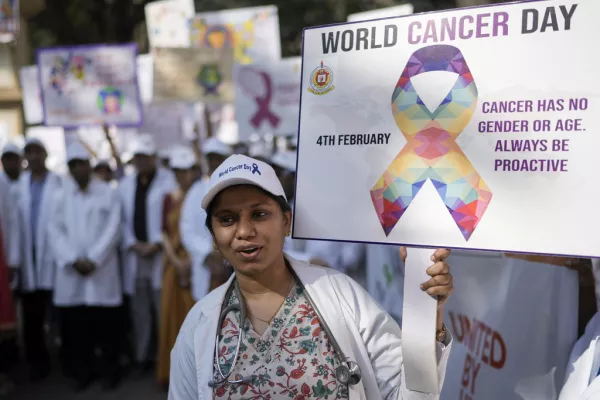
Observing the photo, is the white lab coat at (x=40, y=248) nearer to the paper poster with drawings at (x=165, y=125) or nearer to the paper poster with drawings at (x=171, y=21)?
the paper poster with drawings at (x=165, y=125)

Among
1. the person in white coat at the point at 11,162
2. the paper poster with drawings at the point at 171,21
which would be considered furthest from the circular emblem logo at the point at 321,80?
the paper poster with drawings at the point at 171,21

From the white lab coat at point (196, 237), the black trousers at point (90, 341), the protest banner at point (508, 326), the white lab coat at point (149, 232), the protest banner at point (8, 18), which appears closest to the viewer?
the protest banner at point (508, 326)

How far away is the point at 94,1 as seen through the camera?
20.3 metres

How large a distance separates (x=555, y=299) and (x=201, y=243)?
3.74 meters

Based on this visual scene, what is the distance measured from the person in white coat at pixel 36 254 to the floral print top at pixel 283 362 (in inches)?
207

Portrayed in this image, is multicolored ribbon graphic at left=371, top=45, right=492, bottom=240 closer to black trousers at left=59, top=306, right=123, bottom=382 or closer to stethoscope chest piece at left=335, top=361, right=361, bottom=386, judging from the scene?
stethoscope chest piece at left=335, top=361, right=361, bottom=386

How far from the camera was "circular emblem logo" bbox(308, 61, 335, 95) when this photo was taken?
2.30 meters

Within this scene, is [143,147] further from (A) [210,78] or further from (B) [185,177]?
(A) [210,78]

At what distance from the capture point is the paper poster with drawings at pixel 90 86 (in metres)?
8.03

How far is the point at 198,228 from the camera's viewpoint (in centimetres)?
634

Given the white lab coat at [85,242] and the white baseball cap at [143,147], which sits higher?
the white baseball cap at [143,147]

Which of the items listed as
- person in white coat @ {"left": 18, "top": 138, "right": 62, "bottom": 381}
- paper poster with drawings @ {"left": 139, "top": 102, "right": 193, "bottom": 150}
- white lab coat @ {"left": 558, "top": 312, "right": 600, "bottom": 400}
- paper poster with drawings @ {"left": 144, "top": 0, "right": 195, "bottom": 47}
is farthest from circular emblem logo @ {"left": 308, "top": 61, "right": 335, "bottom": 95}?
paper poster with drawings @ {"left": 144, "top": 0, "right": 195, "bottom": 47}

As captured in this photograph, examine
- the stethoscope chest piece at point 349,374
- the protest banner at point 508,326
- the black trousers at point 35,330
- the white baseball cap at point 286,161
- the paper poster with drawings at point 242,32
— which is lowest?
the black trousers at point 35,330

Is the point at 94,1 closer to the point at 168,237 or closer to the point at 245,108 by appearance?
the point at 245,108
